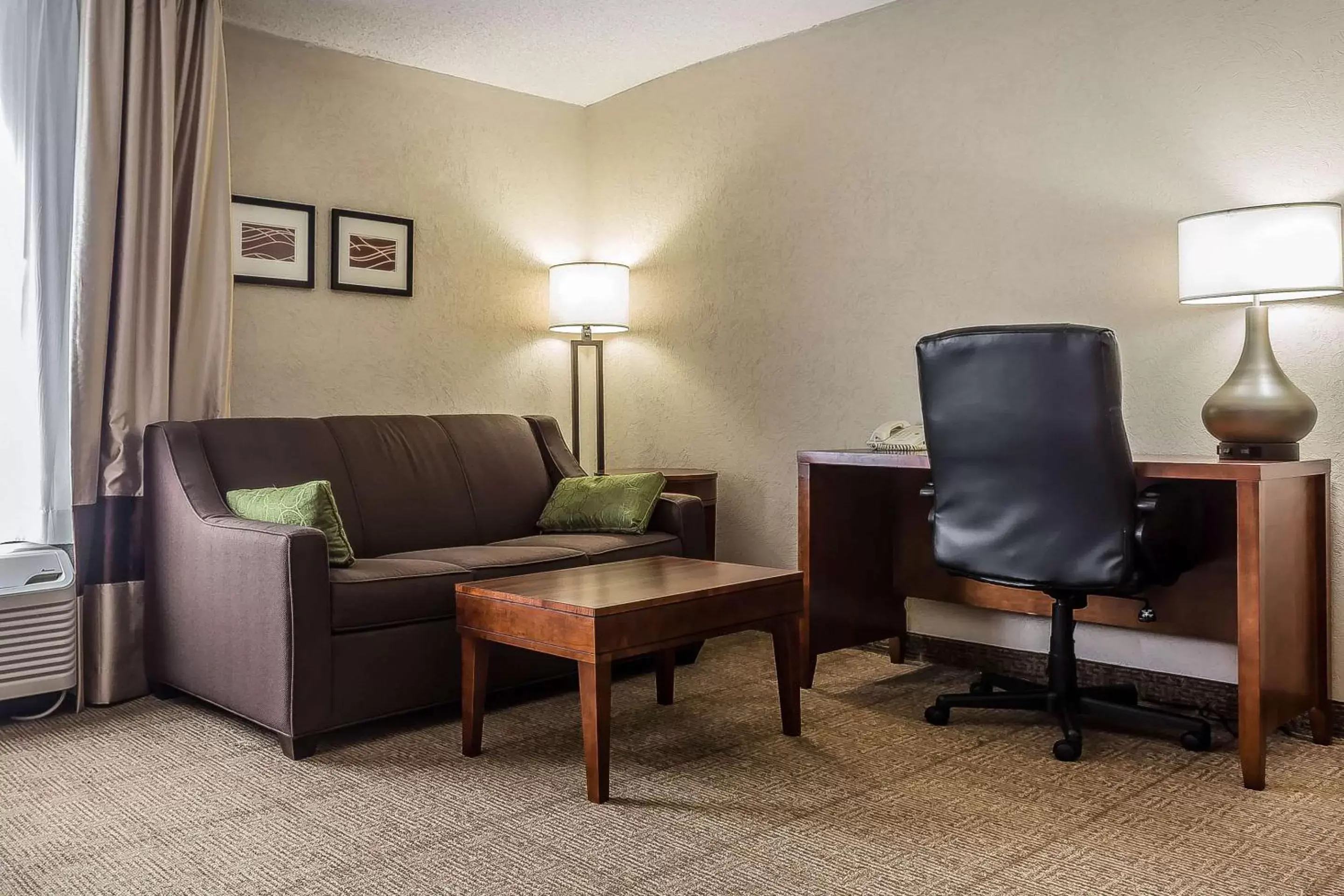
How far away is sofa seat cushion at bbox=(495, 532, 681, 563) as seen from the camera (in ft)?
10.7

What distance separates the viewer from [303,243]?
3.92m

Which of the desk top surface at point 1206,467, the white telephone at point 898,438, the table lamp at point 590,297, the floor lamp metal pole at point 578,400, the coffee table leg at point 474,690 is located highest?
the table lamp at point 590,297

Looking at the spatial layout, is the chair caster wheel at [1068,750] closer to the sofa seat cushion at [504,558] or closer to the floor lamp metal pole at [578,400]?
A: the sofa seat cushion at [504,558]

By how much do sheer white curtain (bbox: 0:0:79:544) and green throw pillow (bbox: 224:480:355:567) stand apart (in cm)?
74

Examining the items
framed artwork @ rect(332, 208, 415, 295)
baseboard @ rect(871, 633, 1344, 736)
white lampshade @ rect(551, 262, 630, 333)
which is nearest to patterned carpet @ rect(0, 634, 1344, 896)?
baseboard @ rect(871, 633, 1344, 736)

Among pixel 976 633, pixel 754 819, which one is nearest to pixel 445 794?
pixel 754 819

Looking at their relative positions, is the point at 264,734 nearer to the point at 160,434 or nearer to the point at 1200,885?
the point at 160,434

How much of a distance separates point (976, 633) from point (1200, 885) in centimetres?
168

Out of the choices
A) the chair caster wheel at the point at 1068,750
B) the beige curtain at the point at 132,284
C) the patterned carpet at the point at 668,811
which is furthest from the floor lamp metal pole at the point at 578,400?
the chair caster wheel at the point at 1068,750

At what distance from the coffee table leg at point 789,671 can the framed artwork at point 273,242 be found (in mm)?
2365

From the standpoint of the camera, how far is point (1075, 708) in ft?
8.69

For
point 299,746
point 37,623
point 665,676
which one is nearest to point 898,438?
point 665,676

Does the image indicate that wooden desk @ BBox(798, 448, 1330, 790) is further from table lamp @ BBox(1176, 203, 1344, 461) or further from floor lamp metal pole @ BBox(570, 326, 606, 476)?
floor lamp metal pole @ BBox(570, 326, 606, 476)

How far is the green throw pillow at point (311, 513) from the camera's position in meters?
2.74
